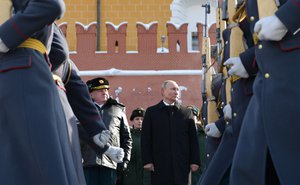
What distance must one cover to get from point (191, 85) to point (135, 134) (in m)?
9.27

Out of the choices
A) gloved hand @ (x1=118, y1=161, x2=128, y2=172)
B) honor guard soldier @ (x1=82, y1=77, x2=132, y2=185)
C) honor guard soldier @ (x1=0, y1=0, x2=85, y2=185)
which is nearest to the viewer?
honor guard soldier @ (x1=0, y1=0, x2=85, y2=185)

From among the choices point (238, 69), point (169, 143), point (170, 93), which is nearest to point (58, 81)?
point (238, 69)

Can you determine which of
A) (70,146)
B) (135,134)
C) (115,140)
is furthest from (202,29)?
(70,146)

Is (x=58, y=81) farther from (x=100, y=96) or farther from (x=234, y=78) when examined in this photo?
(x=100, y=96)

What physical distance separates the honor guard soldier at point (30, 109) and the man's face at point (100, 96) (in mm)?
4297

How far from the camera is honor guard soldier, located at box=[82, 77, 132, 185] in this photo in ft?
25.0

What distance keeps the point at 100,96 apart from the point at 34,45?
14.4ft

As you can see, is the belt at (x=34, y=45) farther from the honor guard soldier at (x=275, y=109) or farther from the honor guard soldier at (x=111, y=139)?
the honor guard soldier at (x=111, y=139)

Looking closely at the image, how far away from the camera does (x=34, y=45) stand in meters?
3.89

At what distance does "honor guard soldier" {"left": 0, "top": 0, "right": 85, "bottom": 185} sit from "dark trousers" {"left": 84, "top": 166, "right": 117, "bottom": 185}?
379 cm

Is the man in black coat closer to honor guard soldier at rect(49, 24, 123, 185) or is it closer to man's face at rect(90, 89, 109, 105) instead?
man's face at rect(90, 89, 109, 105)

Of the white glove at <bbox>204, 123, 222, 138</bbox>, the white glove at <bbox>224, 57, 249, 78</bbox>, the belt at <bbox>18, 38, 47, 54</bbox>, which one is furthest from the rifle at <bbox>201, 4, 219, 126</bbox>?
the belt at <bbox>18, 38, 47, 54</bbox>

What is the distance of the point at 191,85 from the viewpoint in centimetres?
1866

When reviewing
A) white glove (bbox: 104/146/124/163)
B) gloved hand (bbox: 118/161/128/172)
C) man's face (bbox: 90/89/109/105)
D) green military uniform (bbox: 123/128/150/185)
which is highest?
man's face (bbox: 90/89/109/105)
